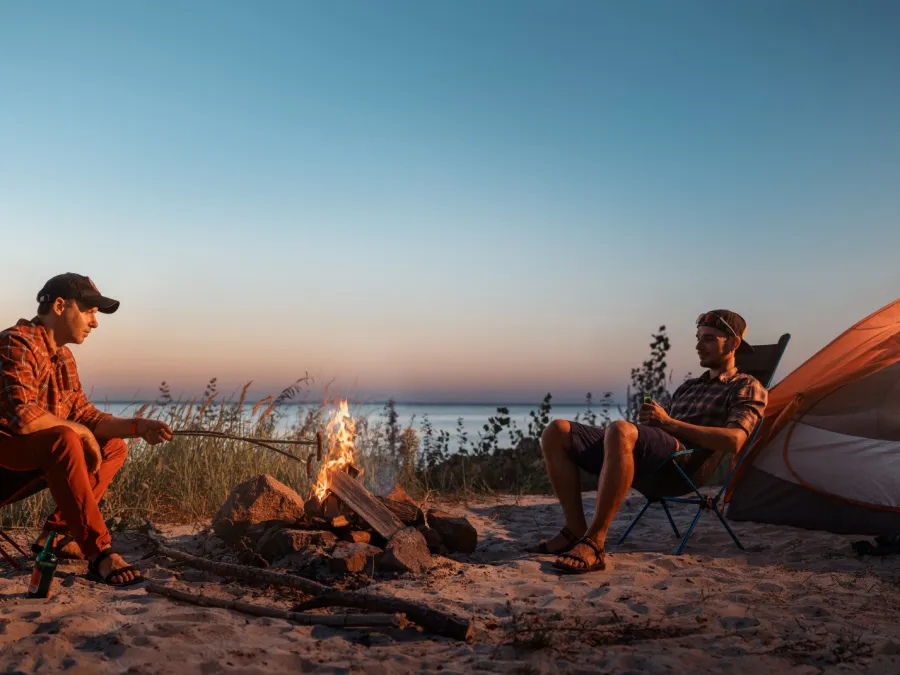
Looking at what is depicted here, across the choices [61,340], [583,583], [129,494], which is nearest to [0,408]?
[61,340]

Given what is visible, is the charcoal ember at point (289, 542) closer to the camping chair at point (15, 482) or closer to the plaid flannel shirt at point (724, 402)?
the camping chair at point (15, 482)

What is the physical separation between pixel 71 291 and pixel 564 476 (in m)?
2.66

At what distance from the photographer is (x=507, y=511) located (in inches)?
228

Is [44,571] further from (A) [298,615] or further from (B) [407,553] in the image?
(B) [407,553]

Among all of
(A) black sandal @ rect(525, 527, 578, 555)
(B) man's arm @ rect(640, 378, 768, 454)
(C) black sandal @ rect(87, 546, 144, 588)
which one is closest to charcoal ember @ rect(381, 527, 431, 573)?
(A) black sandal @ rect(525, 527, 578, 555)

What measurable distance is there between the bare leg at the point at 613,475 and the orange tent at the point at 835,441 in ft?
5.01

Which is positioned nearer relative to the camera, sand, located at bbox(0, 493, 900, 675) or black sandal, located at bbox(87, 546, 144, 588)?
sand, located at bbox(0, 493, 900, 675)

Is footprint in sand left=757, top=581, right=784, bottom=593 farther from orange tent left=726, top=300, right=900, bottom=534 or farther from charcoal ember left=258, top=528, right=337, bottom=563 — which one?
charcoal ember left=258, top=528, right=337, bottom=563

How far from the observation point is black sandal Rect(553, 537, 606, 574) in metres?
3.81

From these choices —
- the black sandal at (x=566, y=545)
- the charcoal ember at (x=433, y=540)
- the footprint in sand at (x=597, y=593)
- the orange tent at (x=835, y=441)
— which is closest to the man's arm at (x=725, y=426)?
the black sandal at (x=566, y=545)

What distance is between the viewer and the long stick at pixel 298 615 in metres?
2.86

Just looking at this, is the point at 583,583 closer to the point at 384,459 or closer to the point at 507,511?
the point at 507,511

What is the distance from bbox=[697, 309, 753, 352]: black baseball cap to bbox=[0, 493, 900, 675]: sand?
1314 mm

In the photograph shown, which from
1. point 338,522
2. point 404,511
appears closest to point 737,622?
point 404,511
